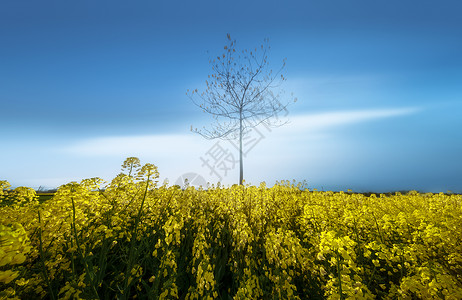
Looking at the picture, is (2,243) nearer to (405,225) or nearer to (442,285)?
(442,285)

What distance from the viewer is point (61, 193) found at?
8.53 ft

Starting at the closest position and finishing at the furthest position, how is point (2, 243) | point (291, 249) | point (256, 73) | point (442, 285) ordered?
point (2, 243) → point (442, 285) → point (291, 249) → point (256, 73)

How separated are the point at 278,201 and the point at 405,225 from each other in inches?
171

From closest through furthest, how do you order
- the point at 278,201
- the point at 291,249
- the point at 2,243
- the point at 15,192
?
1. the point at 2,243
2. the point at 291,249
3. the point at 15,192
4. the point at 278,201

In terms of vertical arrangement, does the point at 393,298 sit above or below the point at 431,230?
below

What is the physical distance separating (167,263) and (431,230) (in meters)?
3.60

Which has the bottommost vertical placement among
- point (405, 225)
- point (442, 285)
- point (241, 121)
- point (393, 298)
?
point (393, 298)

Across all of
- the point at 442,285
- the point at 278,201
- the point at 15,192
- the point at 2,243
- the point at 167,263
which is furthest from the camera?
the point at 278,201

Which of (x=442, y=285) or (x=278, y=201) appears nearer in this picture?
(x=442, y=285)

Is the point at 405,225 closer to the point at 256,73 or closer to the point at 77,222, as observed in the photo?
the point at 77,222

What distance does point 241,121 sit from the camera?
63.5ft

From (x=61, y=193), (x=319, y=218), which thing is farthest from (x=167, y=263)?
(x=319, y=218)

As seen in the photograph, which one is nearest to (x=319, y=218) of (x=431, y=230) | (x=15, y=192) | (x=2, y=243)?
(x=431, y=230)

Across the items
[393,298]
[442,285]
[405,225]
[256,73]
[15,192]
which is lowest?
[393,298]
